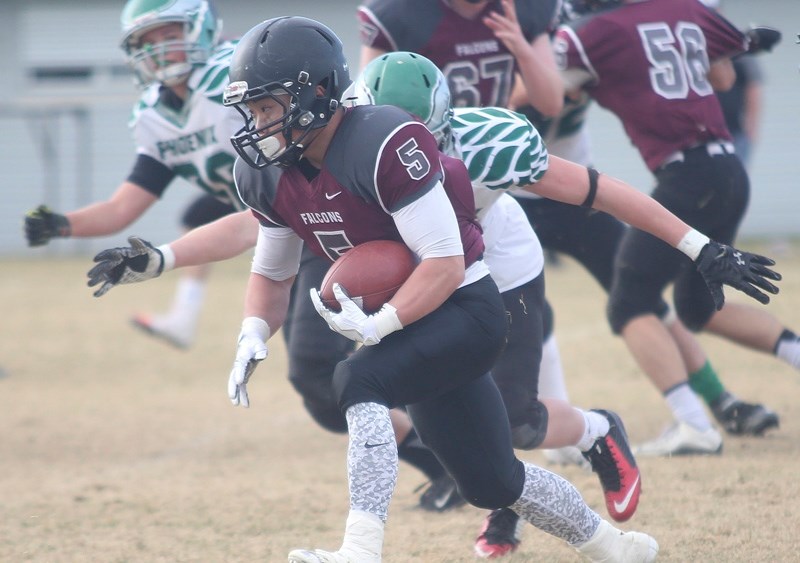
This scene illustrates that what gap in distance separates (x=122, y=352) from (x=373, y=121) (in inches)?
244

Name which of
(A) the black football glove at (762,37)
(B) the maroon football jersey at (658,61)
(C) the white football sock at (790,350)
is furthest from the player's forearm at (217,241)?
(C) the white football sock at (790,350)

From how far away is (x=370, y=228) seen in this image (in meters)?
3.09

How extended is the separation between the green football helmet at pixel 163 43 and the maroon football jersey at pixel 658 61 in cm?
151

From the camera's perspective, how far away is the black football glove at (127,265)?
355cm

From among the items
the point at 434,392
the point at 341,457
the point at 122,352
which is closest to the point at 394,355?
the point at 434,392

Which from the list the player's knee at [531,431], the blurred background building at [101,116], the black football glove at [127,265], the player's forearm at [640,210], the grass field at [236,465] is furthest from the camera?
the blurred background building at [101,116]

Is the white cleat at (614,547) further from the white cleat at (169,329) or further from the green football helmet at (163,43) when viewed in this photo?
the white cleat at (169,329)

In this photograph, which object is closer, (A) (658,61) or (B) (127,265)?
(B) (127,265)

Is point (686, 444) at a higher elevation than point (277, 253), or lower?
lower

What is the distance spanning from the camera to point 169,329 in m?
7.07

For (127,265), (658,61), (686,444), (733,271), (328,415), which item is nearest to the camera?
(733,271)

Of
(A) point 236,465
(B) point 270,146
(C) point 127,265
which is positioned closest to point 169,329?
(A) point 236,465

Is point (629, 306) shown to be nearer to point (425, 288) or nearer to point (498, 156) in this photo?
point (498, 156)

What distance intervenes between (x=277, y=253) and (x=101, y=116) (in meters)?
14.8
